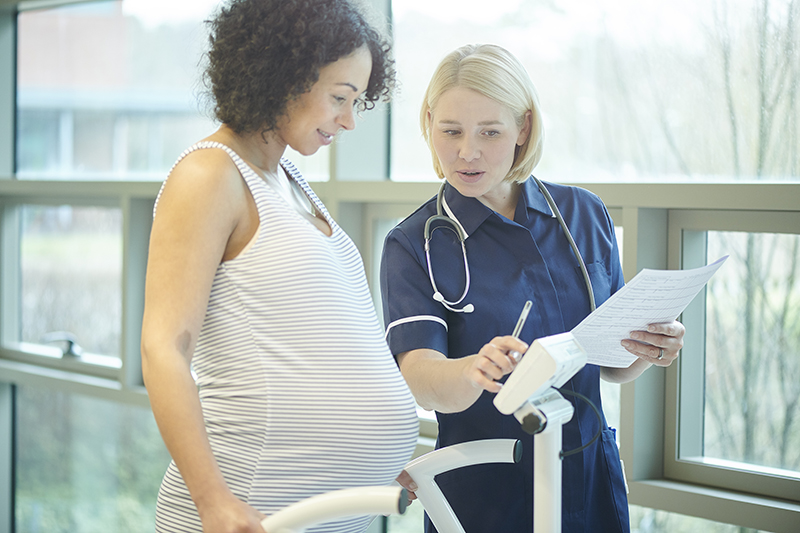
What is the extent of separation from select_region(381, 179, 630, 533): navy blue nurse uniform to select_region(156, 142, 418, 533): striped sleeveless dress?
28 centimetres

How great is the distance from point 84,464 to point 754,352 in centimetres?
268

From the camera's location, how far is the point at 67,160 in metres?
3.10

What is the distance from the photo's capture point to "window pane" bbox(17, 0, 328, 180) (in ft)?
9.19

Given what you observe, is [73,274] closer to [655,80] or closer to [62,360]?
[62,360]

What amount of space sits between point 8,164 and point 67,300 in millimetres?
660

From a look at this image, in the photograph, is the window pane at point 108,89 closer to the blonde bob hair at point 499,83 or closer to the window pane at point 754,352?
the blonde bob hair at point 499,83

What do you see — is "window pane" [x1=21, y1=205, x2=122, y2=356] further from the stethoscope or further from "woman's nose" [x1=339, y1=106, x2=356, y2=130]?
"woman's nose" [x1=339, y1=106, x2=356, y2=130]

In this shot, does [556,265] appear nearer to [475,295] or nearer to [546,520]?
[475,295]

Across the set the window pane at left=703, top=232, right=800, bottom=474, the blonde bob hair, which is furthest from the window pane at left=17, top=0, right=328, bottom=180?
the window pane at left=703, top=232, right=800, bottom=474

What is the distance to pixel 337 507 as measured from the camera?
864mm

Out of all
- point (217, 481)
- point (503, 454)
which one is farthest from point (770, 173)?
point (217, 481)

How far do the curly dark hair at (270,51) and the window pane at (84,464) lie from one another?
2211 millimetres

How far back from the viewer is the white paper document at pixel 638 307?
101 cm

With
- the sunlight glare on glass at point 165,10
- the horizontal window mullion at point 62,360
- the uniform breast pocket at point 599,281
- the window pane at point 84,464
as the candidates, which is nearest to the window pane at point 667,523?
the uniform breast pocket at point 599,281
